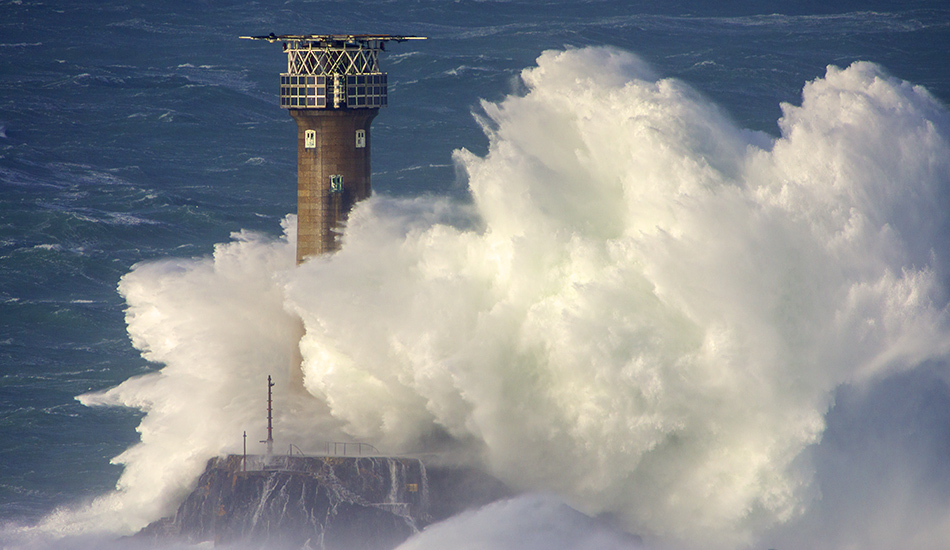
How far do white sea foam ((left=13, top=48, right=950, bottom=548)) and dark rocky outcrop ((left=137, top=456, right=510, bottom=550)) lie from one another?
167cm

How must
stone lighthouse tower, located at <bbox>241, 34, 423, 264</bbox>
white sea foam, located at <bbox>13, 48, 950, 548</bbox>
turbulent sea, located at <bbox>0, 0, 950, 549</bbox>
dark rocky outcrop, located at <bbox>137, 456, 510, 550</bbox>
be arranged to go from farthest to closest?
stone lighthouse tower, located at <bbox>241, 34, 423, 264</bbox> → dark rocky outcrop, located at <bbox>137, 456, 510, 550</bbox> → turbulent sea, located at <bbox>0, 0, 950, 549</bbox> → white sea foam, located at <bbox>13, 48, 950, 548</bbox>

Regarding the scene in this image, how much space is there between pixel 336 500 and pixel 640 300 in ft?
39.0

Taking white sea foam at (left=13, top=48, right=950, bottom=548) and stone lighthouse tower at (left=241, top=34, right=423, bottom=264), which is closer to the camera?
white sea foam at (left=13, top=48, right=950, bottom=548)

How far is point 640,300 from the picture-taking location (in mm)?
47344

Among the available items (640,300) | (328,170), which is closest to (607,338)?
(640,300)

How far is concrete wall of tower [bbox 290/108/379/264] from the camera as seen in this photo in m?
51.6

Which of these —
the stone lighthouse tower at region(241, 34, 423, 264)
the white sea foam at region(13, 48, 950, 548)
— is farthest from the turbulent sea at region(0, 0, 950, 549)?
the stone lighthouse tower at region(241, 34, 423, 264)

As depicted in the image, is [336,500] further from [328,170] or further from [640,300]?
[640,300]

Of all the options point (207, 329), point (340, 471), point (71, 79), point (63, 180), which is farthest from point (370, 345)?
point (71, 79)

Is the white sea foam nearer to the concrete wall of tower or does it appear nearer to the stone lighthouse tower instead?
the concrete wall of tower

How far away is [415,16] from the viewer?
4343 inches

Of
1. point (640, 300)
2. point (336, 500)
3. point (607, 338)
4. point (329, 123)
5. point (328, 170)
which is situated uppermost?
point (329, 123)

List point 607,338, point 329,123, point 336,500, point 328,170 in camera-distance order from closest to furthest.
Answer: point 607,338, point 336,500, point 329,123, point 328,170

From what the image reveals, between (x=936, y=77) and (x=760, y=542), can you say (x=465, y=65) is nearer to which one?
(x=936, y=77)
